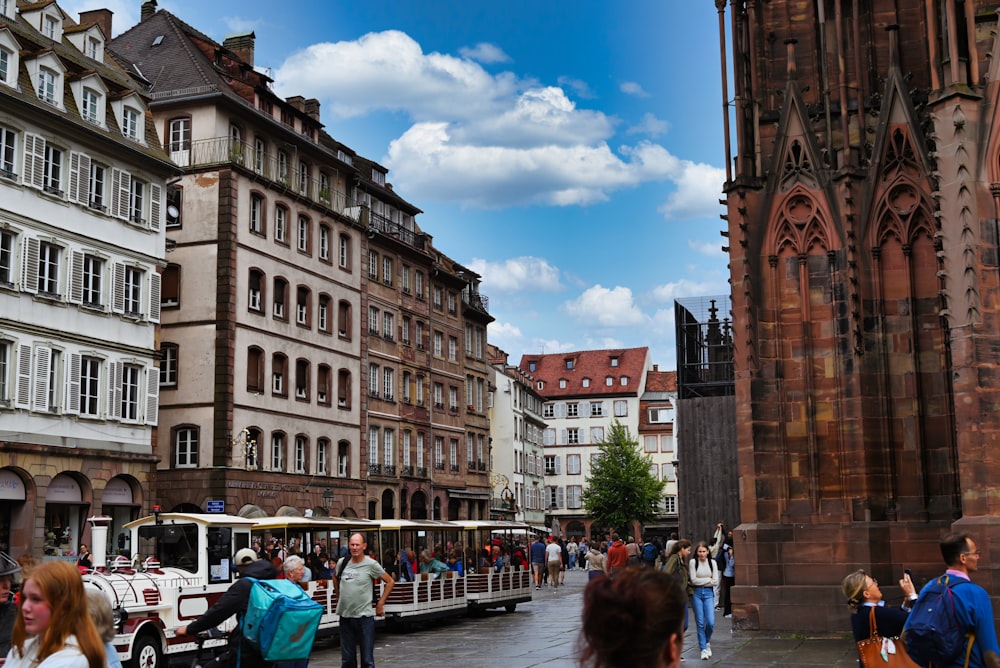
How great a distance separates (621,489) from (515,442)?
21.6 m

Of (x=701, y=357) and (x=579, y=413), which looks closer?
(x=701, y=357)

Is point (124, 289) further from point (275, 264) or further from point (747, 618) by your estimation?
point (747, 618)

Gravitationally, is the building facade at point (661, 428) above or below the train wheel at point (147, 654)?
above

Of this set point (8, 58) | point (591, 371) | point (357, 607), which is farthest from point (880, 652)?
point (591, 371)

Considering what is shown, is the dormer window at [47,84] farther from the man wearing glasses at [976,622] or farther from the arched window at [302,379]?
the man wearing glasses at [976,622]

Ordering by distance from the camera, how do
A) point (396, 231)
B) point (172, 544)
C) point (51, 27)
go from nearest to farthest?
point (172, 544) → point (51, 27) → point (396, 231)

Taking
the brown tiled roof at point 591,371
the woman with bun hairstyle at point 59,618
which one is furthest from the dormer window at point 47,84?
the brown tiled roof at point 591,371

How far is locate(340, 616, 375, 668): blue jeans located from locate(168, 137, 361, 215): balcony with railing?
110ft

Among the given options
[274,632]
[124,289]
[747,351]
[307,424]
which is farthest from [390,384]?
[274,632]

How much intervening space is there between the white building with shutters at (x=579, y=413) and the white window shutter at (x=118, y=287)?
76.2 meters

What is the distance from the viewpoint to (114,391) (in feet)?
123

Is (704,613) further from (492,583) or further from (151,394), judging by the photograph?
(151,394)

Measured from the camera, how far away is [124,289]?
126 ft

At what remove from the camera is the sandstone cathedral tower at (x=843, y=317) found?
19.9 meters
